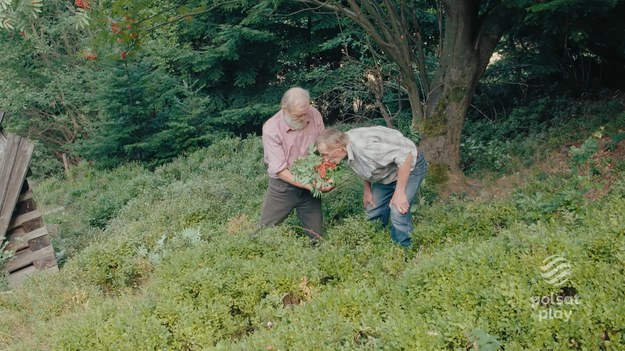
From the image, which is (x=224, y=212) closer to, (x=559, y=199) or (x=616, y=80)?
(x=559, y=199)

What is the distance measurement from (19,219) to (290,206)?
4.26m

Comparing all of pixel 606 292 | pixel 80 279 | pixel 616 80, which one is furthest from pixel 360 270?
pixel 616 80

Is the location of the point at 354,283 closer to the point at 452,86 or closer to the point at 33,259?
the point at 452,86

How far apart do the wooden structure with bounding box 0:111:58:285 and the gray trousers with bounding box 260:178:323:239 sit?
3547 mm

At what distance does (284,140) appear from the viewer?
580 centimetres

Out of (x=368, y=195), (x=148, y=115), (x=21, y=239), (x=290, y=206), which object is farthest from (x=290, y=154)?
(x=148, y=115)

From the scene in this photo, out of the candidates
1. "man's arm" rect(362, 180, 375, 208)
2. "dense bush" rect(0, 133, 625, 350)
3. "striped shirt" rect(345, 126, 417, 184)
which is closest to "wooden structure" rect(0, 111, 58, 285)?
"dense bush" rect(0, 133, 625, 350)

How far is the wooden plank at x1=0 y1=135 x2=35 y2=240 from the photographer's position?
7512 millimetres

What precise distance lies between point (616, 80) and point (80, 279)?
10758mm

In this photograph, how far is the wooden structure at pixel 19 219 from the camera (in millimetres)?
7523

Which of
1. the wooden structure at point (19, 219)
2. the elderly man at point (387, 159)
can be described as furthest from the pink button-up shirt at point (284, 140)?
the wooden structure at point (19, 219)

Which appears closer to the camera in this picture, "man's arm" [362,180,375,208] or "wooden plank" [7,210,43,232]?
"man's arm" [362,180,375,208]

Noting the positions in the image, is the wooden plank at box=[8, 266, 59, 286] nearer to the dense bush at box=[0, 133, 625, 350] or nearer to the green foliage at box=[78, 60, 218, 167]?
the dense bush at box=[0, 133, 625, 350]

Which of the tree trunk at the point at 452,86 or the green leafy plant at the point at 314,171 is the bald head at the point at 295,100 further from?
the tree trunk at the point at 452,86
